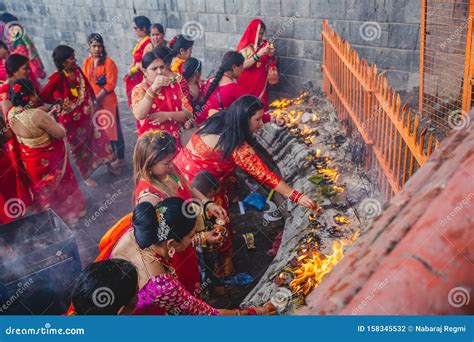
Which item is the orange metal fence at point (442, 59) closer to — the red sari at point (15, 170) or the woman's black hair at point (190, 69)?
the woman's black hair at point (190, 69)

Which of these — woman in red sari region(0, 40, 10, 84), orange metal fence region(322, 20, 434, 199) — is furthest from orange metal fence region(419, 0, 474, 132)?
woman in red sari region(0, 40, 10, 84)

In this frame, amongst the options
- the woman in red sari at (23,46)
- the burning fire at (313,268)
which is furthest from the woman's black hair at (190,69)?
the woman in red sari at (23,46)

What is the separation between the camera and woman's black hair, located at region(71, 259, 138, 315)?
7.15ft

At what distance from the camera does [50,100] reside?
6.04 metres

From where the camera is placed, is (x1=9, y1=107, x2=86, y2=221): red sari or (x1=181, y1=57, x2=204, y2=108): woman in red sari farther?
(x1=181, y1=57, x2=204, y2=108): woman in red sari

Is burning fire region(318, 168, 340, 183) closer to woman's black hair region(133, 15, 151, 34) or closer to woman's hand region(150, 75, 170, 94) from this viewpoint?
woman's hand region(150, 75, 170, 94)

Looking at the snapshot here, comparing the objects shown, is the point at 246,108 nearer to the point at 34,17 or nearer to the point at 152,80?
the point at 152,80

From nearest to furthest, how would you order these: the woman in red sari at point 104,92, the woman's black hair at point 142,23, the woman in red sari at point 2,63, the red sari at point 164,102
Result: the red sari at point 164,102 < the woman in red sari at point 104,92 < the woman in red sari at point 2,63 < the woman's black hair at point 142,23

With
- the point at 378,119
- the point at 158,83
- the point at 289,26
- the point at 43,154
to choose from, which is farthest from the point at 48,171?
the point at 289,26

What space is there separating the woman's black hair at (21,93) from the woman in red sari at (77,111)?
1.02m

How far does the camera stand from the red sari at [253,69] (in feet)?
23.2

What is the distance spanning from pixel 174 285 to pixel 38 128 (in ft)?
10.4

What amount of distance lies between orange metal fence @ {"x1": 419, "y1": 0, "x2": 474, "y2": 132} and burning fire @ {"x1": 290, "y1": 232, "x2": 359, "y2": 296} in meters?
2.79

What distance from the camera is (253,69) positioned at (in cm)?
718
